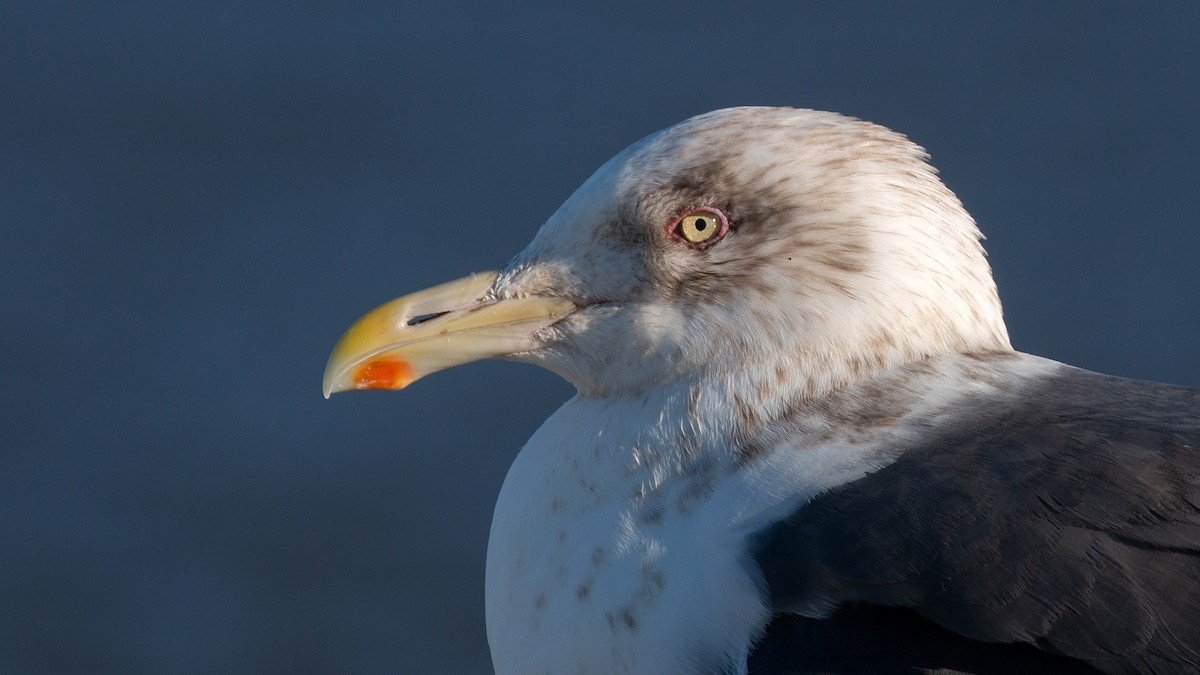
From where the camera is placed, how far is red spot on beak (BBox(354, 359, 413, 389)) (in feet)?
8.23

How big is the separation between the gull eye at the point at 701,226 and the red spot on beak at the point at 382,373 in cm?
45

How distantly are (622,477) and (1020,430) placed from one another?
54 centimetres

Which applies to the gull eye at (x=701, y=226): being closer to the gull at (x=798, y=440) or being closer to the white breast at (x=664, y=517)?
the gull at (x=798, y=440)

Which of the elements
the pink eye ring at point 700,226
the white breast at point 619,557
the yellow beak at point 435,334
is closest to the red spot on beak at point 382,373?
the yellow beak at point 435,334

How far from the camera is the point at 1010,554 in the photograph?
6.78ft

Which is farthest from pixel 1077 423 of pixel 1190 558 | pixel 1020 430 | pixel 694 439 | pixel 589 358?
pixel 589 358

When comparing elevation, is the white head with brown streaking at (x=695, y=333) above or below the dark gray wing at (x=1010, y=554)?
above

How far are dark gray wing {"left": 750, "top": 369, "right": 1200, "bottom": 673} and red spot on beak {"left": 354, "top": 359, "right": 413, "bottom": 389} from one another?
2.09 ft

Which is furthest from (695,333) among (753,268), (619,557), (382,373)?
(382,373)

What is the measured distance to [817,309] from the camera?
2369mm

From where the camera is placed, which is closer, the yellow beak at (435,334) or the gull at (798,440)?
the gull at (798,440)

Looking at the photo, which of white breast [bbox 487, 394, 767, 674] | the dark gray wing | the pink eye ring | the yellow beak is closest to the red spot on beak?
the yellow beak

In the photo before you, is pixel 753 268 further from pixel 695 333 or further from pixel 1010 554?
pixel 1010 554

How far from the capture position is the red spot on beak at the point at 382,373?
2510mm
